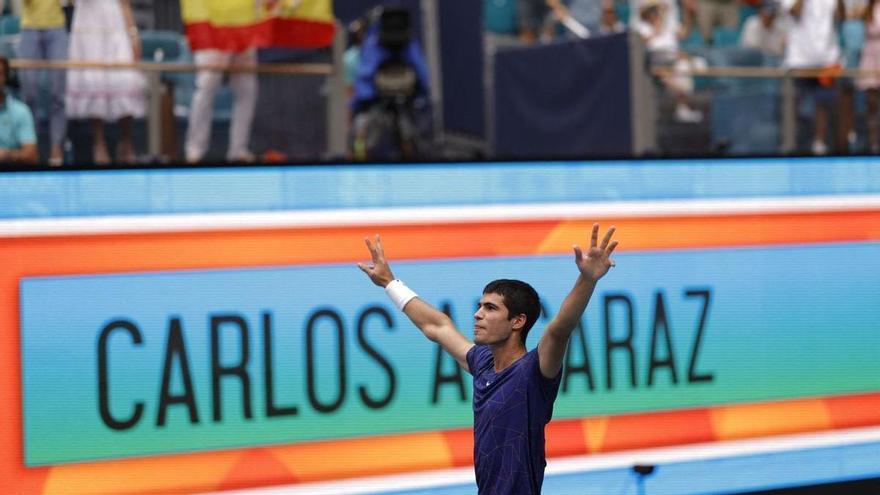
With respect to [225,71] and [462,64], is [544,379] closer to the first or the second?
[225,71]

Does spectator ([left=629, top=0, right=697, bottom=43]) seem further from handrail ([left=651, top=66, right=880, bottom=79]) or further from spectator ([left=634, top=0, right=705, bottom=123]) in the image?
handrail ([left=651, top=66, right=880, bottom=79])

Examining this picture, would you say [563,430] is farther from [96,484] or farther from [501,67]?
[501,67]

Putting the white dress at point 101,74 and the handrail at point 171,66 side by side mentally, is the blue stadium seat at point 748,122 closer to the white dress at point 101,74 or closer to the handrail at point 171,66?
the handrail at point 171,66

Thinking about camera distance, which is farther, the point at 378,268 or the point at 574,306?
the point at 378,268

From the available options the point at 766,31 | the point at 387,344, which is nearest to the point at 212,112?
the point at 387,344

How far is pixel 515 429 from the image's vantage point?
484 centimetres

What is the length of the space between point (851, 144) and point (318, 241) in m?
4.74

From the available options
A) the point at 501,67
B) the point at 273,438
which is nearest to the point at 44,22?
the point at 273,438

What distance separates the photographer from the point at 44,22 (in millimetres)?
7508

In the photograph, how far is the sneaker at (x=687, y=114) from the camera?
939cm

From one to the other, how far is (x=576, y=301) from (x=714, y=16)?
469 inches

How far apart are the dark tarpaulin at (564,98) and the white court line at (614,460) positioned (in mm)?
3159

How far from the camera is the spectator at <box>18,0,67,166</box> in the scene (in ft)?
23.2

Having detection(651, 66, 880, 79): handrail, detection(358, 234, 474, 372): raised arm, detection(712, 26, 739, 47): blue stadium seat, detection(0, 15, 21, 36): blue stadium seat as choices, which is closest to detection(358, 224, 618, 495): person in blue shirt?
detection(358, 234, 474, 372): raised arm
